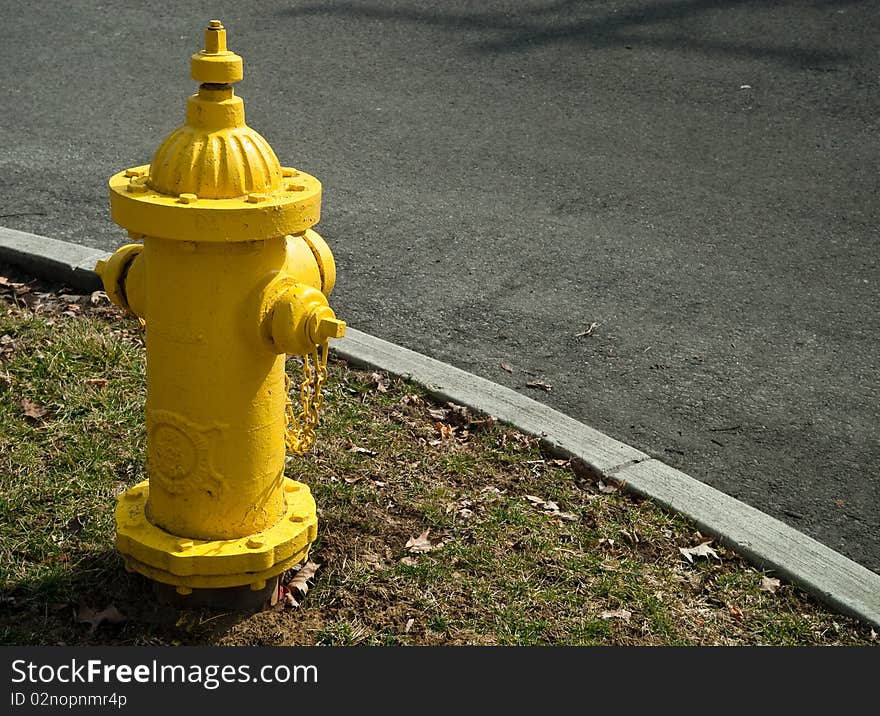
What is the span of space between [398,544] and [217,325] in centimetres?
117

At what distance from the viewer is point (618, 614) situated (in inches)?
131

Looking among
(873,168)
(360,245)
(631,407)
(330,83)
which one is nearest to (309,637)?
(631,407)

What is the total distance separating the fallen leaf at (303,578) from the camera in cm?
335

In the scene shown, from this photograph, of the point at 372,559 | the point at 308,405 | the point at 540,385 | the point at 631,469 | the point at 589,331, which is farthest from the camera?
the point at 589,331

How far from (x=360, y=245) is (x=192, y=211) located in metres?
3.50

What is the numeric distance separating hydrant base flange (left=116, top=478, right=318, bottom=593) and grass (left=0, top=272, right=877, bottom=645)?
0.23 metres

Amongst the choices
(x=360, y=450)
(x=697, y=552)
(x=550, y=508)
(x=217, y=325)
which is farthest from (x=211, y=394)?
(x=697, y=552)

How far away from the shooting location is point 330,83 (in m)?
8.85

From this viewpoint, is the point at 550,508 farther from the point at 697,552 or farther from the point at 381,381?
the point at 381,381

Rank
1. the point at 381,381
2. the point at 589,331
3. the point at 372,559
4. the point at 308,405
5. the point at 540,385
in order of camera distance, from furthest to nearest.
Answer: the point at 589,331, the point at 540,385, the point at 381,381, the point at 372,559, the point at 308,405

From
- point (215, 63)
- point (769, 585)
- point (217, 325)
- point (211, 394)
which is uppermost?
point (215, 63)

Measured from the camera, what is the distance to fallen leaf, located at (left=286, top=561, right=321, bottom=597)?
335cm

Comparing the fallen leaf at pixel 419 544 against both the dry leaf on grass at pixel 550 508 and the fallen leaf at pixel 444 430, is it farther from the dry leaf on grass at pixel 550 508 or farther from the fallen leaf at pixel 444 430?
the fallen leaf at pixel 444 430

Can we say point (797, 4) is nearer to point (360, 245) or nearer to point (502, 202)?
point (502, 202)
